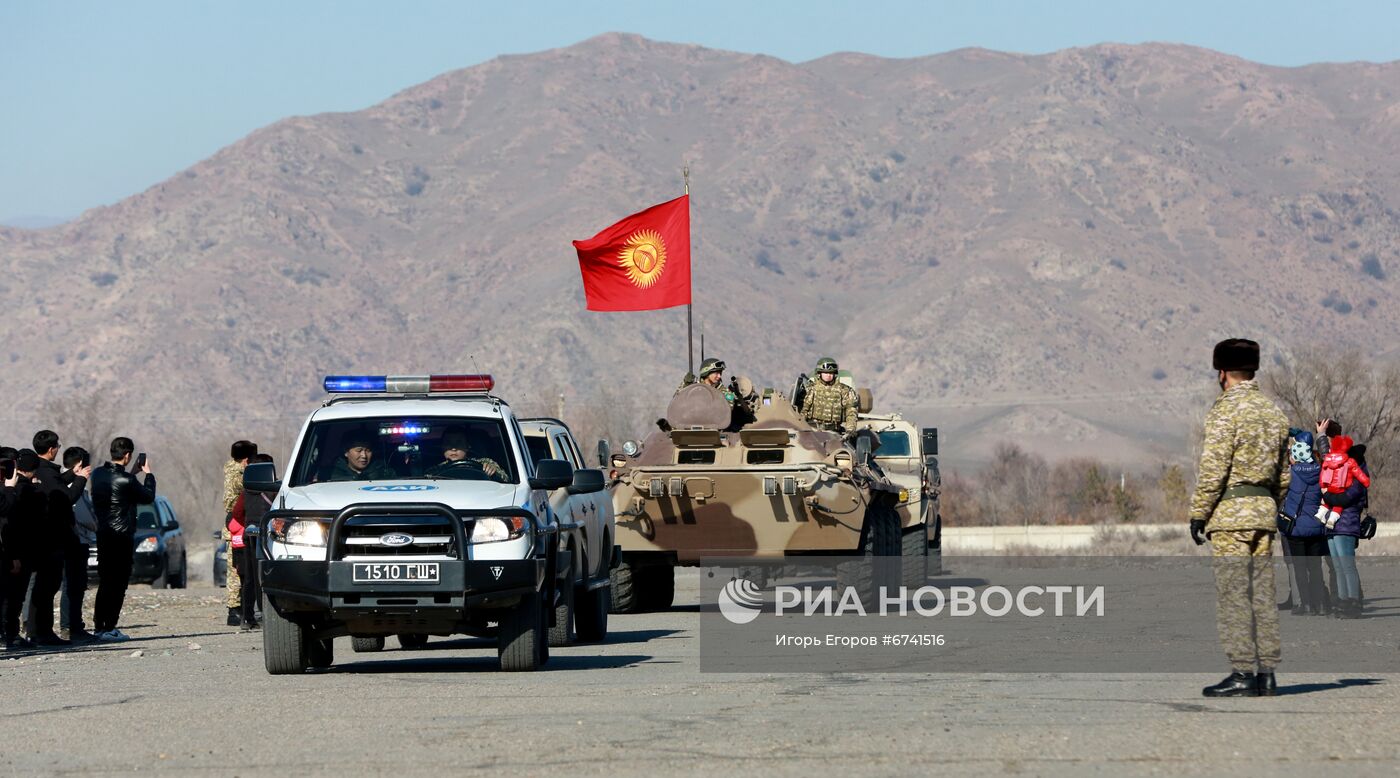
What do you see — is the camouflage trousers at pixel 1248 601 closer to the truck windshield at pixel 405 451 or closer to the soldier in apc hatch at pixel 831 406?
the truck windshield at pixel 405 451

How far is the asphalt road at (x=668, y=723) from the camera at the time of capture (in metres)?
9.80

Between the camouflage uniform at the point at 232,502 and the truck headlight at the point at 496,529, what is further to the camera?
the camouflage uniform at the point at 232,502

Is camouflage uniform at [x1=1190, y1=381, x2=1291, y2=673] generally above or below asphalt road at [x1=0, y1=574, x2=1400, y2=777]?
above

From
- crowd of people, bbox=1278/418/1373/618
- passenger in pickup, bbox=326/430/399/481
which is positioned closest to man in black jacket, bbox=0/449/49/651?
passenger in pickup, bbox=326/430/399/481

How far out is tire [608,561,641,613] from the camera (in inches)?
886

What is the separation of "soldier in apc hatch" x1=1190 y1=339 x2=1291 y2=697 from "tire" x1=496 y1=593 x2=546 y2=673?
4.53 m

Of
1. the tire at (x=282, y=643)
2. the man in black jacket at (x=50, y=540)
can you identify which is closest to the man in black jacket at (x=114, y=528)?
the man in black jacket at (x=50, y=540)

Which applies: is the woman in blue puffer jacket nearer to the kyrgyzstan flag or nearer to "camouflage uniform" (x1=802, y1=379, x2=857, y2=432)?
"camouflage uniform" (x1=802, y1=379, x2=857, y2=432)

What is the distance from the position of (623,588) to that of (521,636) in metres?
8.31

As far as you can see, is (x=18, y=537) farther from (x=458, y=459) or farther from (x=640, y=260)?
(x=640, y=260)

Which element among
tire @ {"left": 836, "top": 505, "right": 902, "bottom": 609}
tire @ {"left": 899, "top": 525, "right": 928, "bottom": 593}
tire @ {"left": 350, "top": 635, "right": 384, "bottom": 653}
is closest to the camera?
tire @ {"left": 350, "top": 635, "right": 384, "bottom": 653}

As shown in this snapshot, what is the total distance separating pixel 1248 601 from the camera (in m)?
11.9

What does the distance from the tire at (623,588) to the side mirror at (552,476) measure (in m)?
7.78

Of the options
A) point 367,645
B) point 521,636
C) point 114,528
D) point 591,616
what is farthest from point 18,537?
point 521,636
